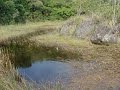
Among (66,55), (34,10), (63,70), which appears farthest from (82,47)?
(34,10)

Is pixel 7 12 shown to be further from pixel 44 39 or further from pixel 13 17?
pixel 44 39

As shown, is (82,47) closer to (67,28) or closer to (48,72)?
(48,72)

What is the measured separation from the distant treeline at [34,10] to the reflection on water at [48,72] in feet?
62.8

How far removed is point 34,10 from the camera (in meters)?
44.2

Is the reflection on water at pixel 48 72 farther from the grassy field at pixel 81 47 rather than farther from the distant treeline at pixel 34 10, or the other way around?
the distant treeline at pixel 34 10

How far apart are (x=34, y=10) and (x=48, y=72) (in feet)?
100

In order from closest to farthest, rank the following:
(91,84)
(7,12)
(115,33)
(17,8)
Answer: (91,84) → (115,33) → (7,12) → (17,8)

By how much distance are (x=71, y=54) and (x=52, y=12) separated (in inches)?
1064

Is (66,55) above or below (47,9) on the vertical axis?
above

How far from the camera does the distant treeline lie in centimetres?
3509

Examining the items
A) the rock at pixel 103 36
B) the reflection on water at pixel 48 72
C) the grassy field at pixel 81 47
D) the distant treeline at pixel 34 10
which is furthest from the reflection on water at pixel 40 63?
the distant treeline at pixel 34 10

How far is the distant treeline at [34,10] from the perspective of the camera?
35094mm

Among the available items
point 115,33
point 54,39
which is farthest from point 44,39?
point 115,33

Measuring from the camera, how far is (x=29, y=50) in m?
20.3
